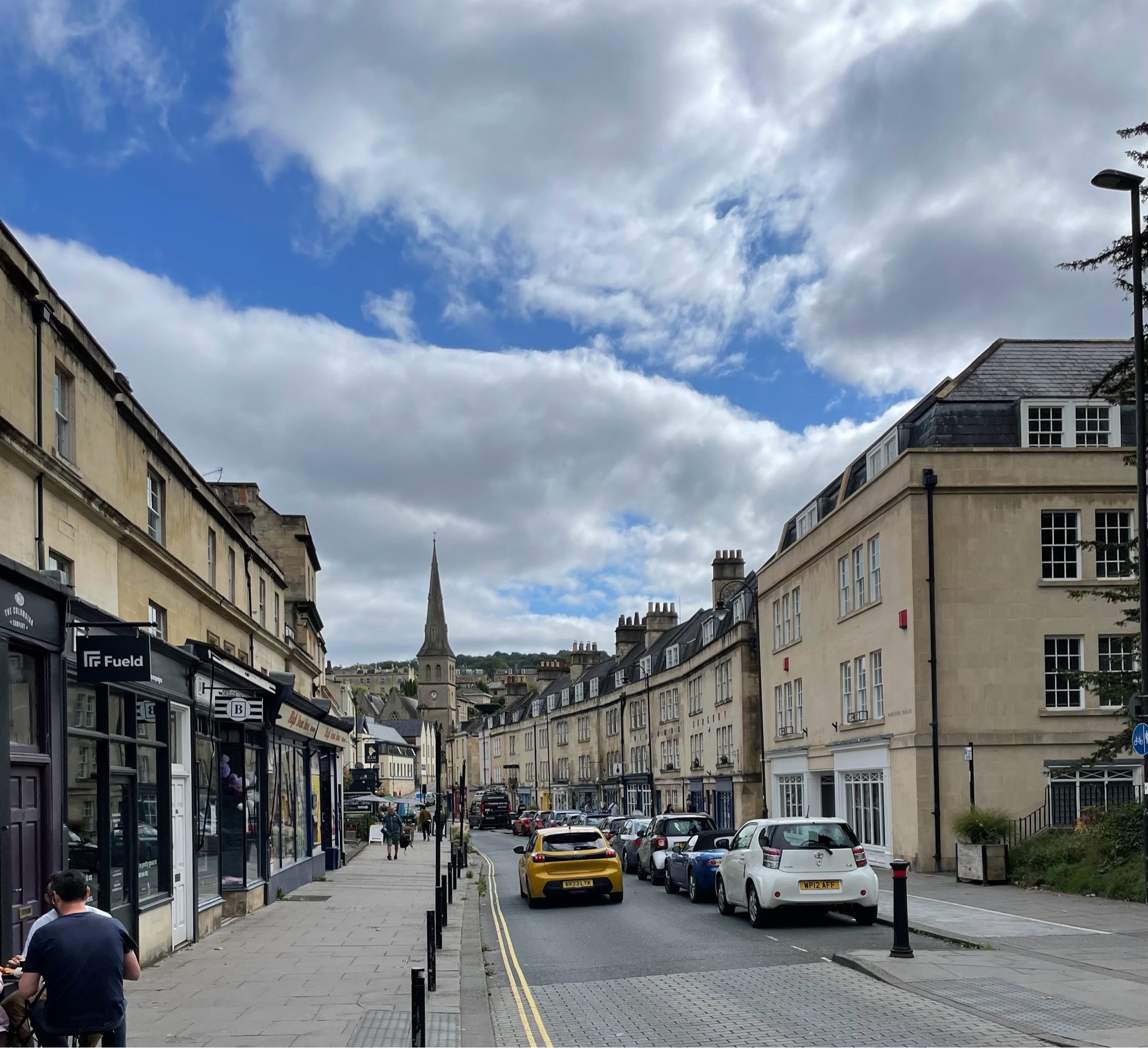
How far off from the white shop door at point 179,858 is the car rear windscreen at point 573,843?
8.28 m

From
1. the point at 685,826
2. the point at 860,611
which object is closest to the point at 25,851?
the point at 685,826

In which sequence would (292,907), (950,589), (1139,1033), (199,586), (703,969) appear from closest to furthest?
(1139,1033) → (703,969) → (199,586) → (292,907) → (950,589)

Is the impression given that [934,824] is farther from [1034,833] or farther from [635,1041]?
[635,1041]

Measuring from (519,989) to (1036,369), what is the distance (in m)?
26.1

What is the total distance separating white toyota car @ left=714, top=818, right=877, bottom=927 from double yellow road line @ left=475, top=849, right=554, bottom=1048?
3.72m

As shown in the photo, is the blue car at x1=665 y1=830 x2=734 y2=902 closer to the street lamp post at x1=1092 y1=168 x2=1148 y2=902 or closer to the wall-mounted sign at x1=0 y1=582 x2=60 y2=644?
the street lamp post at x1=1092 y1=168 x2=1148 y2=902

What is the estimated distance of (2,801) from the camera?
10.5 metres

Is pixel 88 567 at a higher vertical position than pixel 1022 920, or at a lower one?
higher

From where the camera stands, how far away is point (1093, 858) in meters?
22.5

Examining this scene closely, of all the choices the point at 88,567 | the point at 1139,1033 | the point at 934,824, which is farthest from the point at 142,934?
the point at 934,824

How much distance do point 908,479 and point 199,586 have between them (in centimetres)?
Answer: 1718

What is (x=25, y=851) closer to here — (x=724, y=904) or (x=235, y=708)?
(x=235, y=708)

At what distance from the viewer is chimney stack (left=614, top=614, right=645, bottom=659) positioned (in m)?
88.8

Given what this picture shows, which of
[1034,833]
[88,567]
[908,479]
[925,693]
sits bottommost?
[1034,833]
